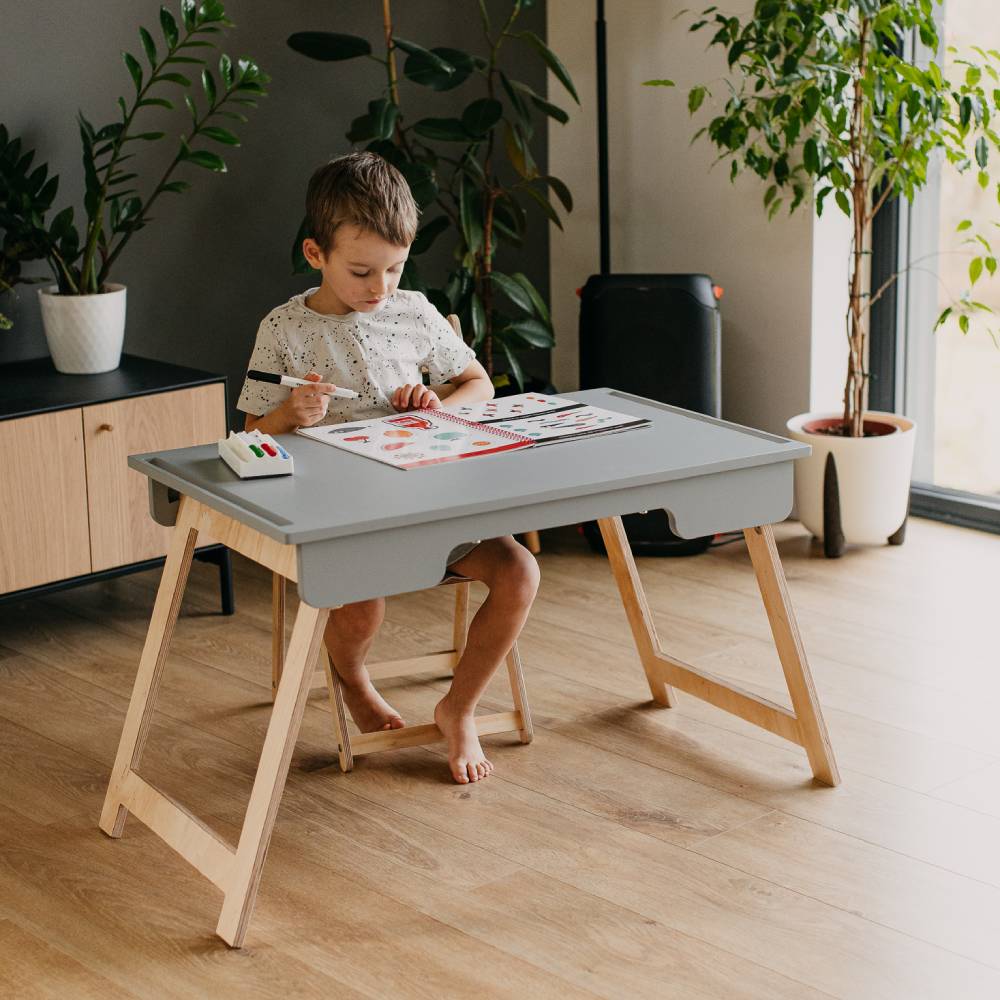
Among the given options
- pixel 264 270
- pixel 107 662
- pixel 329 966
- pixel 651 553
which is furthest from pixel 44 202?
pixel 329 966

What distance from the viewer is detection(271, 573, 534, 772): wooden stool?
2645 millimetres

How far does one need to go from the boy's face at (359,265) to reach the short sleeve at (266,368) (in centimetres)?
14

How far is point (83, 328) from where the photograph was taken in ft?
11.0

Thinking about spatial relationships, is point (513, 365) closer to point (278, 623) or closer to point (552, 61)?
point (552, 61)

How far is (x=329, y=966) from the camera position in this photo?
2.07m


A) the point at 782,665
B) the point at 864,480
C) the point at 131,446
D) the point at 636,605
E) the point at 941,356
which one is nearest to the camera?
the point at 782,665

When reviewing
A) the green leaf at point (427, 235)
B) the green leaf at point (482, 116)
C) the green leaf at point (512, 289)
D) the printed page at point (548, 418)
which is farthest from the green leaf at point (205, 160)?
the printed page at point (548, 418)

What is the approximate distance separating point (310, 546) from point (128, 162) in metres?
2.01

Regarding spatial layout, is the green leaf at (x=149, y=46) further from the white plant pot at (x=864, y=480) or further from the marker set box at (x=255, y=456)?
the white plant pot at (x=864, y=480)

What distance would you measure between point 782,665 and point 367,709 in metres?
0.75

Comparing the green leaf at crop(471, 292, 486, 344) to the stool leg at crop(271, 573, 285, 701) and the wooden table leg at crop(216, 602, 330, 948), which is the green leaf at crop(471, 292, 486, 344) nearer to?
the stool leg at crop(271, 573, 285, 701)

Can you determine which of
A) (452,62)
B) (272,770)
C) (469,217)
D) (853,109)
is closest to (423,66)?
(452,62)

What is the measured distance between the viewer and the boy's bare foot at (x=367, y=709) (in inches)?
108

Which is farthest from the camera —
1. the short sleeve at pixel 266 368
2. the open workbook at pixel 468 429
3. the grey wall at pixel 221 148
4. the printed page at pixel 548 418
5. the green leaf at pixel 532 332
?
the green leaf at pixel 532 332
